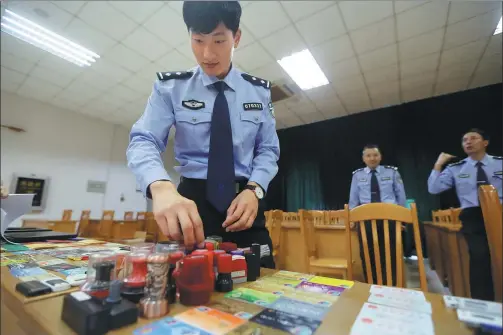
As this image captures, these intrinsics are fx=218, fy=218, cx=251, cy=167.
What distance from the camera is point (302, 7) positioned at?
2.21 metres

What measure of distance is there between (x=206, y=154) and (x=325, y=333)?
1.61 feet

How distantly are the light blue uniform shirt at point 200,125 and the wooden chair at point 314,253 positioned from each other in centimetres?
110

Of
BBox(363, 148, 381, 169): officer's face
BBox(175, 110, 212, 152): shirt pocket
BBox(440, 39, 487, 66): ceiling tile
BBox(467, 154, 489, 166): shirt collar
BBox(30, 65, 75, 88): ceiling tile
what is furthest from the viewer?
BBox(30, 65, 75, 88): ceiling tile

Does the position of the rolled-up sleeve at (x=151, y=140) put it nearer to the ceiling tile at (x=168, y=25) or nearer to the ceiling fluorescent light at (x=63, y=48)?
the ceiling tile at (x=168, y=25)

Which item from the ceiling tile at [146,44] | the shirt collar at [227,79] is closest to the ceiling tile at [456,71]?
the shirt collar at [227,79]

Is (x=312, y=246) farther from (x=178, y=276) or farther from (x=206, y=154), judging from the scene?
(x=178, y=276)

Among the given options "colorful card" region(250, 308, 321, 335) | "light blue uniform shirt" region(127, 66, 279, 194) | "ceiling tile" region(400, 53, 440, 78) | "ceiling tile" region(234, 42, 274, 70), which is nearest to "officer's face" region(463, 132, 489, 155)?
"colorful card" region(250, 308, 321, 335)

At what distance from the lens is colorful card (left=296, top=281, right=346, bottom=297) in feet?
1.34

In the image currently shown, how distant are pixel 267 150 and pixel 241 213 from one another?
0.28 m

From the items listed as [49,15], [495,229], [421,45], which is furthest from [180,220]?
[49,15]

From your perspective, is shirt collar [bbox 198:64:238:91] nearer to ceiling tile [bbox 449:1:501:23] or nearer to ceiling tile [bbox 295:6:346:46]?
ceiling tile [bbox 449:1:501:23]

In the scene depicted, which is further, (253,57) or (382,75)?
(253,57)

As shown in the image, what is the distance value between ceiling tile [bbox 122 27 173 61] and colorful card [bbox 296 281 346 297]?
3.09 m

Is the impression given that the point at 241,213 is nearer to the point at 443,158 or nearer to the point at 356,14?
the point at 443,158
